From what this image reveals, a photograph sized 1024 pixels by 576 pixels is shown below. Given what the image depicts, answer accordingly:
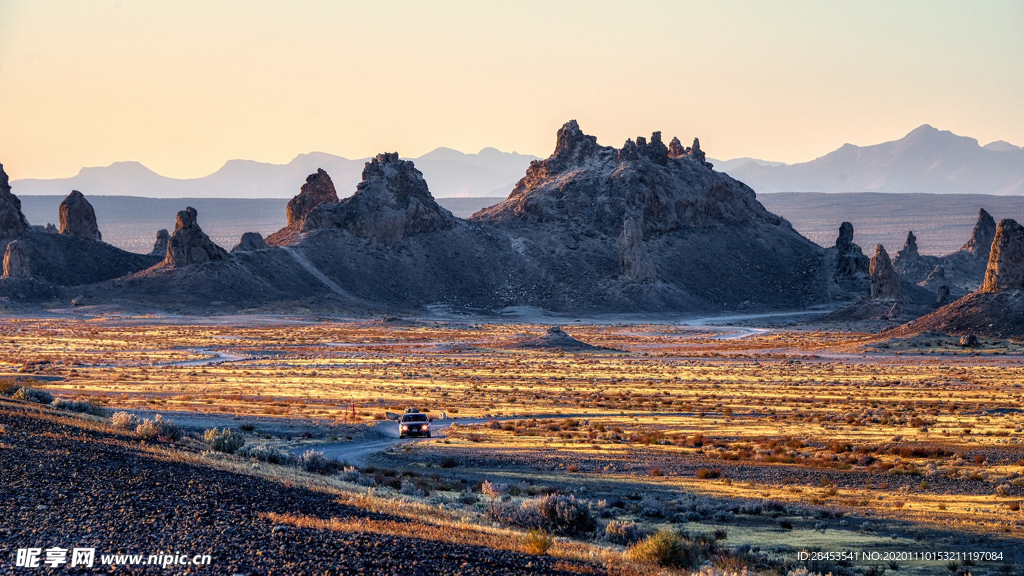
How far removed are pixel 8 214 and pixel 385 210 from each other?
1946 inches

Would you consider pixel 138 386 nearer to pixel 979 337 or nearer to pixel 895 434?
pixel 895 434

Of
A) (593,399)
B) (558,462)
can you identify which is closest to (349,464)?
(558,462)

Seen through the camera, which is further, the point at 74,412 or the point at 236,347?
the point at 236,347

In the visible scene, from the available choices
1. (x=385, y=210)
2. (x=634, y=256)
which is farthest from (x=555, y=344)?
(x=385, y=210)

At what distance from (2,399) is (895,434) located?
82.8 ft

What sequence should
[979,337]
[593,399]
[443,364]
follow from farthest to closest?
[979,337] → [443,364] → [593,399]

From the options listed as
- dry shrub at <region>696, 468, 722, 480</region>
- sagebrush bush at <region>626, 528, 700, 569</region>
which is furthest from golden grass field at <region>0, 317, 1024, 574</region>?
sagebrush bush at <region>626, 528, 700, 569</region>

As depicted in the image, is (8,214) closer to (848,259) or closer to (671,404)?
(848,259)

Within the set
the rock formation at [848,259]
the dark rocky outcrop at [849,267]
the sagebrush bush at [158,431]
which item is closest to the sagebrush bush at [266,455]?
the sagebrush bush at [158,431]

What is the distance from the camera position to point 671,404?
41.4m

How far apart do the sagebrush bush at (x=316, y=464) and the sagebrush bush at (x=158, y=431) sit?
3.01 m

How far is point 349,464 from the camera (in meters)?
24.5

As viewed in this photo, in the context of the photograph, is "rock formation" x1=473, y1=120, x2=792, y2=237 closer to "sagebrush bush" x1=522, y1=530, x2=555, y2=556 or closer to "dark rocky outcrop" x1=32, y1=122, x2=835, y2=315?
"dark rocky outcrop" x1=32, y1=122, x2=835, y2=315

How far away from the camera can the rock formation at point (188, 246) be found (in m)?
129
